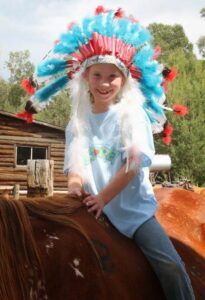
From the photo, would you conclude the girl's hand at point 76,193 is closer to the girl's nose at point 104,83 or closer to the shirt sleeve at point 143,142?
the shirt sleeve at point 143,142

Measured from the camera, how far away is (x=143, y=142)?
2572 mm

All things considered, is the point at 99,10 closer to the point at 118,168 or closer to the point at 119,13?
the point at 119,13

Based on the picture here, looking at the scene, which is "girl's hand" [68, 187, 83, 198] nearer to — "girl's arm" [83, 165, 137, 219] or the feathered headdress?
"girl's arm" [83, 165, 137, 219]

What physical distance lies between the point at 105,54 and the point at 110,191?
73 centimetres

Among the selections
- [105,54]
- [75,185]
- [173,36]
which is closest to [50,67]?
[105,54]

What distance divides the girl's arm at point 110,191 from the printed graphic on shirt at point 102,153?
0.13 meters

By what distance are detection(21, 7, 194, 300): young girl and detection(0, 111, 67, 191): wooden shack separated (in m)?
17.3

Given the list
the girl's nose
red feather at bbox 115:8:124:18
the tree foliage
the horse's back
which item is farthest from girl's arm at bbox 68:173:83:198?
the tree foliage

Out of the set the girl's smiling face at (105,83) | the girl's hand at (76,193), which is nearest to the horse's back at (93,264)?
the girl's hand at (76,193)

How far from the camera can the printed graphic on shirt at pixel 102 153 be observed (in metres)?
2.66

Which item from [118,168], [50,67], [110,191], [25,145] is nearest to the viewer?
[110,191]

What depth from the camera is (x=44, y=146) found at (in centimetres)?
2147

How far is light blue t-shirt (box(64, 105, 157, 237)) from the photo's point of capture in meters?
2.58

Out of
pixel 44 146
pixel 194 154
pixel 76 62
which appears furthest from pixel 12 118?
pixel 76 62
